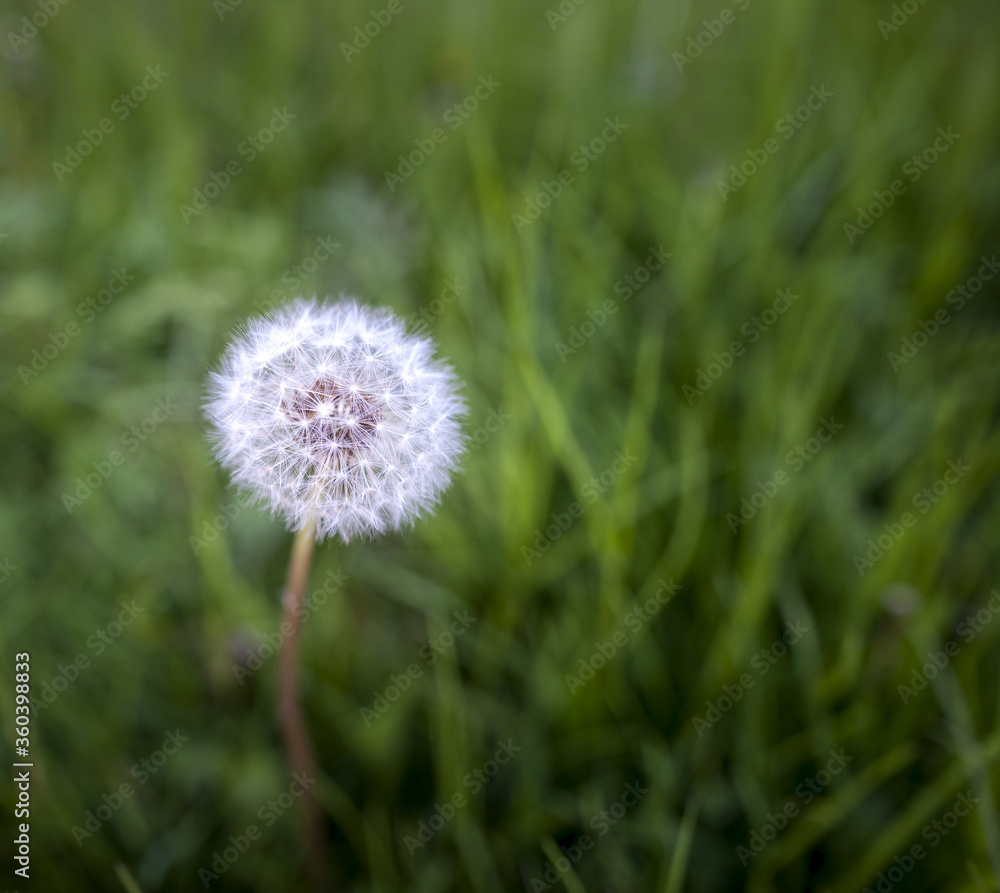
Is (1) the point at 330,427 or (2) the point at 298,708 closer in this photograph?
(1) the point at 330,427

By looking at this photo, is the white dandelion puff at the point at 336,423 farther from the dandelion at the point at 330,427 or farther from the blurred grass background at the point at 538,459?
the blurred grass background at the point at 538,459

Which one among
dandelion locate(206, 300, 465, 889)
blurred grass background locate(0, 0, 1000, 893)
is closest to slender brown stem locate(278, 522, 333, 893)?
dandelion locate(206, 300, 465, 889)

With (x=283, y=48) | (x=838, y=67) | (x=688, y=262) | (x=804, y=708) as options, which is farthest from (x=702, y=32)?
(x=804, y=708)

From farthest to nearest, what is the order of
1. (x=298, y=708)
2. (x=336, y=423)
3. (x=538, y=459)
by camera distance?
(x=538, y=459) < (x=298, y=708) < (x=336, y=423)

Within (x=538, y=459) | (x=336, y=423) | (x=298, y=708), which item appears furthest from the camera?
(x=538, y=459)

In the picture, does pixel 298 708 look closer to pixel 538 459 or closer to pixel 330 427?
pixel 330 427

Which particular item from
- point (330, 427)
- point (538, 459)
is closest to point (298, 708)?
point (330, 427)

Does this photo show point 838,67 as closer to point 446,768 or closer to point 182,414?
point 182,414

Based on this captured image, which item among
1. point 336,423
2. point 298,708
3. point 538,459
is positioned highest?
point 538,459

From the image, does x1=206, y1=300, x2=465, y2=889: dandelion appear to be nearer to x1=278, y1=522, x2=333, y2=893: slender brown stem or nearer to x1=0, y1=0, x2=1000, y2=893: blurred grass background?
x1=278, y1=522, x2=333, y2=893: slender brown stem
